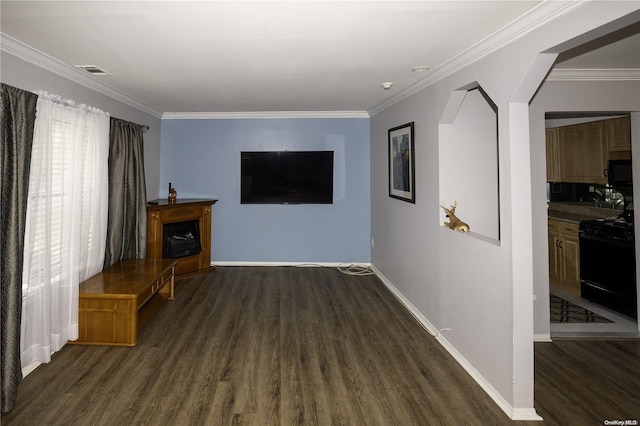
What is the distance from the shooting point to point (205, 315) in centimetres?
362

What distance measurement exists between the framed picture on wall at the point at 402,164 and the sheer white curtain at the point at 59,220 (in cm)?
329

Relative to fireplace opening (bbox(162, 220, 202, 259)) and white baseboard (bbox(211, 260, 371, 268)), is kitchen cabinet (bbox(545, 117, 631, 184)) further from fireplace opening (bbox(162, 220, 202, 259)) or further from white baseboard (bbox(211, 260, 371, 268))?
fireplace opening (bbox(162, 220, 202, 259))

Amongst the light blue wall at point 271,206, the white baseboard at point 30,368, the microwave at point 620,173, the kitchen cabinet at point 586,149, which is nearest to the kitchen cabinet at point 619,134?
the kitchen cabinet at point 586,149

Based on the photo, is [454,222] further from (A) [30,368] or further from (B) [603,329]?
(A) [30,368]

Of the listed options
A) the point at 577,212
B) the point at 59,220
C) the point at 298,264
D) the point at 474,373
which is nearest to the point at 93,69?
the point at 59,220

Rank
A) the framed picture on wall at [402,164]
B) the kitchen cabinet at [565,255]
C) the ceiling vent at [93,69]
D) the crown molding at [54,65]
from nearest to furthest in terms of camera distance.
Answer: the crown molding at [54,65]
the ceiling vent at [93,69]
the framed picture on wall at [402,164]
the kitchen cabinet at [565,255]

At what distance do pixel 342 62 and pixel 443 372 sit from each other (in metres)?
2.68

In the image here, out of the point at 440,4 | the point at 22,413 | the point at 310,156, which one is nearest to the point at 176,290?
the point at 22,413

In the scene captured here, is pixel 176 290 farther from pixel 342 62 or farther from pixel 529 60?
pixel 529 60

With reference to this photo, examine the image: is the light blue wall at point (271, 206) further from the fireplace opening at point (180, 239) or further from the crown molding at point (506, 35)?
the crown molding at point (506, 35)

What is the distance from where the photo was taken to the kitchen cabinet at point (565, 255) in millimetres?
4328

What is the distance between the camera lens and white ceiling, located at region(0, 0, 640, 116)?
Answer: 76.2 inches

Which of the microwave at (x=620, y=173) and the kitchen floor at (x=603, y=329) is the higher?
the microwave at (x=620, y=173)

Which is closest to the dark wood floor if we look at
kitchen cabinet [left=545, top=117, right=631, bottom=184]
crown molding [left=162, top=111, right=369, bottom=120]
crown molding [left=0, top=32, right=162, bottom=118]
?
kitchen cabinet [left=545, top=117, right=631, bottom=184]
